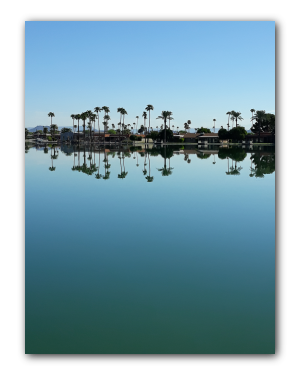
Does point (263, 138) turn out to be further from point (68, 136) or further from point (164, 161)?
point (164, 161)

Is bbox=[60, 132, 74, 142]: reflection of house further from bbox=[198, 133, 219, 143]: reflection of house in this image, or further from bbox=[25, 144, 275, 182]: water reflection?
bbox=[25, 144, 275, 182]: water reflection

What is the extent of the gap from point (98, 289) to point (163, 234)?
4171 mm

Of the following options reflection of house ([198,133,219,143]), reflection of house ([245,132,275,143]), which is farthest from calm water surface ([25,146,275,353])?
reflection of house ([198,133,219,143])

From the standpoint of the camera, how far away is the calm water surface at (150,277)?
18.0ft

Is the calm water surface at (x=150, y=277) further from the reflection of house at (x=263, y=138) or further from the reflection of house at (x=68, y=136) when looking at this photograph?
the reflection of house at (x=68, y=136)

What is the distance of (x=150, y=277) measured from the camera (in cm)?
762

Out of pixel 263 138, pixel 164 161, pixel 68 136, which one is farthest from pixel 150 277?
pixel 68 136

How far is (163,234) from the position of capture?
1098cm

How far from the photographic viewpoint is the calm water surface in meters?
5.49

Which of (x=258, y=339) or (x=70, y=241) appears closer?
(x=258, y=339)
